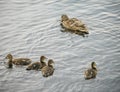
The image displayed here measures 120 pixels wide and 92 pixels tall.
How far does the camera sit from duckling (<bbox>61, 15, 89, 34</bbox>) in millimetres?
13498

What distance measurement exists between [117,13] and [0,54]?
5739mm

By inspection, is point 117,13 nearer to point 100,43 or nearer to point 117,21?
point 117,21

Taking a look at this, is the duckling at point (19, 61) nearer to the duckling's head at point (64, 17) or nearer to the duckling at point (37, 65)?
the duckling at point (37, 65)

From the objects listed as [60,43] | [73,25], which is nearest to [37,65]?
[60,43]

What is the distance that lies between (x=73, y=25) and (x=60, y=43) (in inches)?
46.4

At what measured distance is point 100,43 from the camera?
12.8 m

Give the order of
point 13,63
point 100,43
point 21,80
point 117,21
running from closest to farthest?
point 21,80
point 13,63
point 100,43
point 117,21

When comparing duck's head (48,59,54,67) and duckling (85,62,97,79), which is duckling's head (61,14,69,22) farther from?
duckling (85,62,97,79)

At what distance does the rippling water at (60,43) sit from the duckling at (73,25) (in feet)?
0.93

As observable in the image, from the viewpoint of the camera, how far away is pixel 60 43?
13062 millimetres

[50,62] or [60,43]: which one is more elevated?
[60,43]

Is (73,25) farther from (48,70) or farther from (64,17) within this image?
(48,70)

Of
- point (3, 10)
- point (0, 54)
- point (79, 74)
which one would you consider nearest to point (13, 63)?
point (0, 54)

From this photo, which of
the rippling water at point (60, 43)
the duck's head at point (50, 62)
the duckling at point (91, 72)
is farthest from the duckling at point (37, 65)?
the duckling at point (91, 72)
